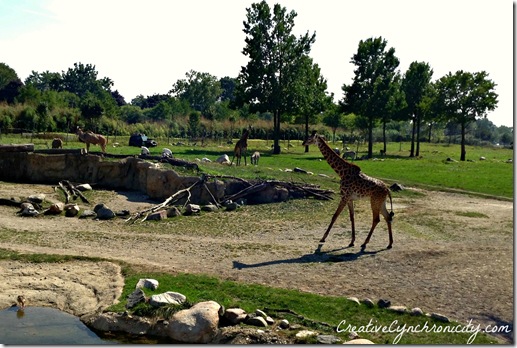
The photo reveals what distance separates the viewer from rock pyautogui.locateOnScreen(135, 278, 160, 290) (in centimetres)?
1380

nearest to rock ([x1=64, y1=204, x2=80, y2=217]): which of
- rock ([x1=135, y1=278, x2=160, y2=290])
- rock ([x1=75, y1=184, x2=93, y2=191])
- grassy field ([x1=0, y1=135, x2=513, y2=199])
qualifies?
rock ([x1=75, y1=184, x2=93, y2=191])

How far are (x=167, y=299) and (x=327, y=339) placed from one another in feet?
11.5

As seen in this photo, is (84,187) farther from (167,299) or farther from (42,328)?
(167,299)

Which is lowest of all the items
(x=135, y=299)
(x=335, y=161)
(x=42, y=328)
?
(x=42, y=328)

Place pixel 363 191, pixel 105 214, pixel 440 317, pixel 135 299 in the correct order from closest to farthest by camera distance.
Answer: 1. pixel 440 317
2. pixel 135 299
3. pixel 363 191
4. pixel 105 214

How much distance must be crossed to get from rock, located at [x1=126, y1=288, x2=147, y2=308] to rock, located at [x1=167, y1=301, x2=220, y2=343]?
3.45 ft

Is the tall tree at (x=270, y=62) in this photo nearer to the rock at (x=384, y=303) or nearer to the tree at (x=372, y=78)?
the tree at (x=372, y=78)

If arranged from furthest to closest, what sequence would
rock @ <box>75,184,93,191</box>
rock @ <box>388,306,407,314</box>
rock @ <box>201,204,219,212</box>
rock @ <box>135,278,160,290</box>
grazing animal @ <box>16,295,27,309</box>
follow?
1. rock @ <box>75,184,93,191</box>
2. rock @ <box>201,204,219,212</box>
3. rock @ <box>135,278,160,290</box>
4. grazing animal @ <box>16,295,27,309</box>
5. rock @ <box>388,306,407,314</box>

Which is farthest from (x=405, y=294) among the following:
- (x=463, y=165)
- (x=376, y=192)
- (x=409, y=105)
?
(x=409, y=105)

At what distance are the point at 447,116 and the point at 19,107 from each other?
39.5 metres

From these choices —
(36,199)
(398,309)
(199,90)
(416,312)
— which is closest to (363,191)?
(398,309)

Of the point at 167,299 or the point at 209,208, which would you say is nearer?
the point at 167,299

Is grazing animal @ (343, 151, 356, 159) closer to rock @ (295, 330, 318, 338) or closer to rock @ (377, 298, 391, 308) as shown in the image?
rock @ (377, 298, 391, 308)

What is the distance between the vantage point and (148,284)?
45.5 feet
